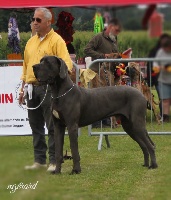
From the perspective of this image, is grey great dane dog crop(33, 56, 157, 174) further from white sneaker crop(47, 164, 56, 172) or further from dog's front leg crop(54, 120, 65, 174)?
white sneaker crop(47, 164, 56, 172)

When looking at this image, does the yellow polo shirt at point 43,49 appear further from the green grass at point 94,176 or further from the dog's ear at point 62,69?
the green grass at point 94,176

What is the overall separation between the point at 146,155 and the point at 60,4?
6125 millimetres

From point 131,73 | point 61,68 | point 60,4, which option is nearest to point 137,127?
point 61,68

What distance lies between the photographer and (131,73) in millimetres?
10023

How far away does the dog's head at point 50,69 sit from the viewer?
664 centimetres

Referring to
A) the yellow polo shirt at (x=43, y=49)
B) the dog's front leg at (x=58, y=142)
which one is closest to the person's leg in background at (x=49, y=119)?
the dog's front leg at (x=58, y=142)

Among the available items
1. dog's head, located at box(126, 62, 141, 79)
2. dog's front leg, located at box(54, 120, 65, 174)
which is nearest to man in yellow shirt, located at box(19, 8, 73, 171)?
dog's front leg, located at box(54, 120, 65, 174)

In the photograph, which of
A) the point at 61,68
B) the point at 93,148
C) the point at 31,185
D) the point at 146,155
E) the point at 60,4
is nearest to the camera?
the point at 60,4

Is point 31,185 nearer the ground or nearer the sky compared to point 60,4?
nearer the ground

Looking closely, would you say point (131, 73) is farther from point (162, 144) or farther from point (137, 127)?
point (137, 127)

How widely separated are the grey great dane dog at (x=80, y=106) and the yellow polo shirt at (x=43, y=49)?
0.16m

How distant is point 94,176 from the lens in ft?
23.7

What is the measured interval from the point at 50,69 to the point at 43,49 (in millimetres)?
238

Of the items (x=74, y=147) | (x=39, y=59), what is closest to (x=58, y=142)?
(x=74, y=147)
